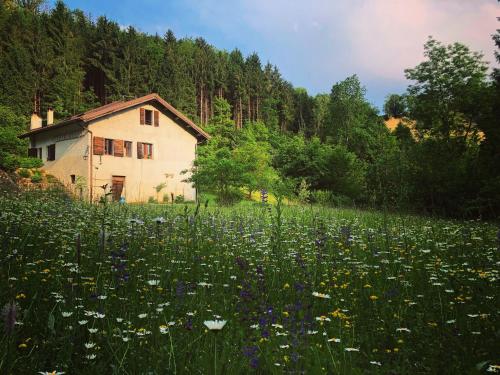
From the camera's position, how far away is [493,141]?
15859 millimetres

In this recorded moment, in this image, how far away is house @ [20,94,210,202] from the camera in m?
29.8

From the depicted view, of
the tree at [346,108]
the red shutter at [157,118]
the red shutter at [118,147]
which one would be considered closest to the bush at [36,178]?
the red shutter at [118,147]

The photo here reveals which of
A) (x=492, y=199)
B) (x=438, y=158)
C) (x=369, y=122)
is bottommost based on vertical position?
(x=492, y=199)

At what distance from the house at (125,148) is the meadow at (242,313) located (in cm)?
2508

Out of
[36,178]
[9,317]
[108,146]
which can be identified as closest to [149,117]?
[108,146]

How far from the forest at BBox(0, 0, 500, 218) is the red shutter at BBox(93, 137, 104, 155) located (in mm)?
6692

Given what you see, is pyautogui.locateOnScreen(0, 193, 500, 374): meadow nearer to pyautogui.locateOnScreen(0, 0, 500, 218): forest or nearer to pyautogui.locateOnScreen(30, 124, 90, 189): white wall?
pyautogui.locateOnScreen(0, 0, 500, 218): forest

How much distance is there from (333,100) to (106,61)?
35688mm

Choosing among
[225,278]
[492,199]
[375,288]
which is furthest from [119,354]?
[492,199]

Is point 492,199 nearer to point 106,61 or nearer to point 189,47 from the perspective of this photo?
point 106,61

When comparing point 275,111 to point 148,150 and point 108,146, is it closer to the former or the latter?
point 148,150

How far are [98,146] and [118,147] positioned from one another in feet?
5.73

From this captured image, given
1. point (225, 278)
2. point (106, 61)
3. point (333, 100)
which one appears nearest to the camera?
point (225, 278)

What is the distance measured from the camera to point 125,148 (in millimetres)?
31703
